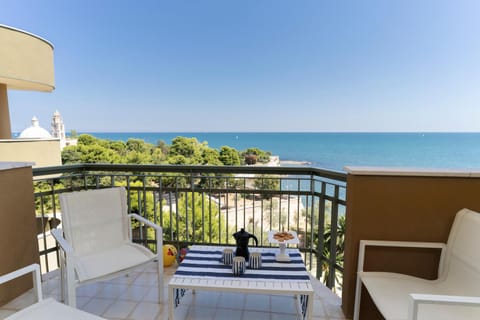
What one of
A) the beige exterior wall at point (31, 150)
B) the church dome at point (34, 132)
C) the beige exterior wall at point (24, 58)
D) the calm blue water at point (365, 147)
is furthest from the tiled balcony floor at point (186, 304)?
the calm blue water at point (365, 147)

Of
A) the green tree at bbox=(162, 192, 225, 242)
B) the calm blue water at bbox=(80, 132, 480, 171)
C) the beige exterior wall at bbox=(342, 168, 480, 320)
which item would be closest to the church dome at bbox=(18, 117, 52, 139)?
the green tree at bbox=(162, 192, 225, 242)

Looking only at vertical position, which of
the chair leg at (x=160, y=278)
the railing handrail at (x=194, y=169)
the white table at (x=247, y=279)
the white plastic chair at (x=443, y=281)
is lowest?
the chair leg at (x=160, y=278)

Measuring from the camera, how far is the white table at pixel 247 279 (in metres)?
1.50

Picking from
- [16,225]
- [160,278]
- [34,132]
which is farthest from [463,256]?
[34,132]

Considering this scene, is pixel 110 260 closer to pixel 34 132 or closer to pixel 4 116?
pixel 4 116

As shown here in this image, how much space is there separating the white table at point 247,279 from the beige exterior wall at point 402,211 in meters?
0.44

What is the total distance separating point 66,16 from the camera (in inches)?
487

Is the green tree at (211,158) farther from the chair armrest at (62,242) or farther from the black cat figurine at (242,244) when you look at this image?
the black cat figurine at (242,244)

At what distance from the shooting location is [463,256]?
4.71 ft

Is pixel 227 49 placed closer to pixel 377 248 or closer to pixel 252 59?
pixel 252 59

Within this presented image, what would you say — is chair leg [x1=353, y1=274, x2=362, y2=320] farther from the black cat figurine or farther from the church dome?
the church dome

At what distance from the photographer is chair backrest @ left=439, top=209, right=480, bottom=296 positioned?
1.35 m

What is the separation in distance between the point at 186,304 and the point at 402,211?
1762mm

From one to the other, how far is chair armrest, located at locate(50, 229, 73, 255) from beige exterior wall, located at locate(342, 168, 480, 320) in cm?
192
